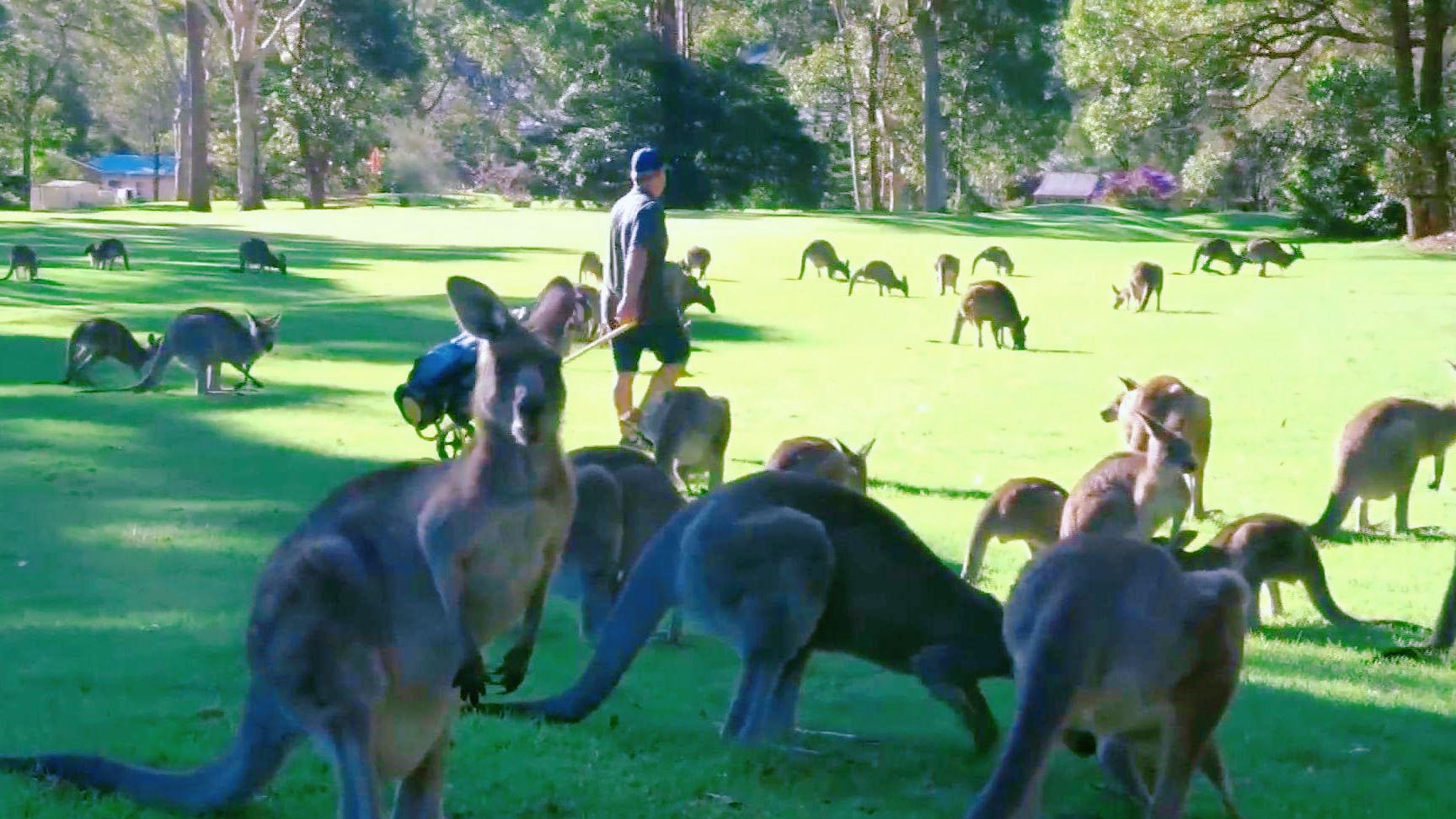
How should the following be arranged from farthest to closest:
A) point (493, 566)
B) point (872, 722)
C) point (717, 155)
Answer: point (717, 155), point (872, 722), point (493, 566)

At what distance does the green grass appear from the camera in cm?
565

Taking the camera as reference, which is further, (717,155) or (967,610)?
(717,155)

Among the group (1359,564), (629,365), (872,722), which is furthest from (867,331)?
(872,722)

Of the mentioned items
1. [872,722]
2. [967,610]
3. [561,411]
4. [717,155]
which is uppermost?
[717,155]

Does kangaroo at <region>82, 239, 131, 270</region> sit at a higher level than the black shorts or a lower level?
higher

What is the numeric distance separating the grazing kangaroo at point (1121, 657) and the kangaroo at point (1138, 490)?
10.9 feet

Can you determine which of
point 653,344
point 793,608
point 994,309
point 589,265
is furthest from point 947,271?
point 793,608

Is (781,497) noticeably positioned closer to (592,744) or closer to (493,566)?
(592,744)

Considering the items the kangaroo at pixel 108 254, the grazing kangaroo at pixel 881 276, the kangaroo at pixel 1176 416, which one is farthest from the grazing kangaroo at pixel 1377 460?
the kangaroo at pixel 108 254

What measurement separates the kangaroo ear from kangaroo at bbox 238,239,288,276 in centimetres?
2313

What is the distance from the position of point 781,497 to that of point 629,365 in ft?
21.5

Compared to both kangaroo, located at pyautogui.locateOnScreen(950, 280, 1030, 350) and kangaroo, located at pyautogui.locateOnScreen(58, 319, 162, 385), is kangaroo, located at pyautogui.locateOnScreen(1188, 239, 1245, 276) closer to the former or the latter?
kangaroo, located at pyautogui.locateOnScreen(950, 280, 1030, 350)

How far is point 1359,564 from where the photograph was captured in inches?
376

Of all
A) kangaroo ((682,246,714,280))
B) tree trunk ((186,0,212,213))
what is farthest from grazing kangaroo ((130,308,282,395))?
tree trunk ((186,0,212,213))
